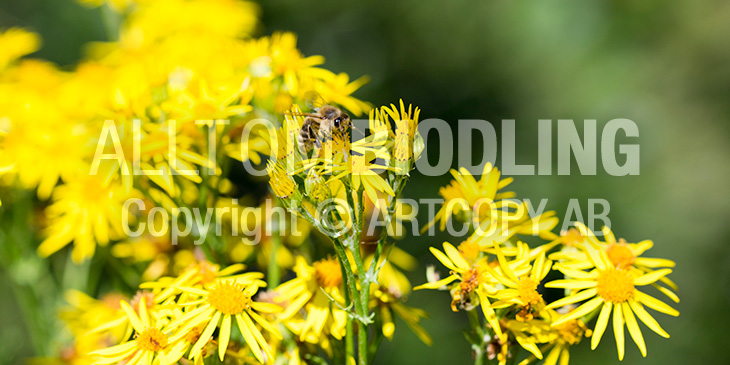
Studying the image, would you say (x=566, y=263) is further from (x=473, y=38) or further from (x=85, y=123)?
(x=473, y=38)

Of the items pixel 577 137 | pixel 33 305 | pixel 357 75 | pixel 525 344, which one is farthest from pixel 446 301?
pixel 525 344

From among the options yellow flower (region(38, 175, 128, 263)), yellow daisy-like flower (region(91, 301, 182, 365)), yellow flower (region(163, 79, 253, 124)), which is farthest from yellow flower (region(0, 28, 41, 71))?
yellow daisy-like flower (region(91, 301, 182, 365))

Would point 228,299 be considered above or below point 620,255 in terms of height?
below

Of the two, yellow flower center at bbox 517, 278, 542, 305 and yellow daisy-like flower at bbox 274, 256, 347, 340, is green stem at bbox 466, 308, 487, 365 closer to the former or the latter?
yellow flower center at bbox 517, 278, 542, 305

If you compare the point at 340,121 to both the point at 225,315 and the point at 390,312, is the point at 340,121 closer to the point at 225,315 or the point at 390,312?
the point at 390,312

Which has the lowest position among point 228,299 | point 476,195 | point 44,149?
point 228,299

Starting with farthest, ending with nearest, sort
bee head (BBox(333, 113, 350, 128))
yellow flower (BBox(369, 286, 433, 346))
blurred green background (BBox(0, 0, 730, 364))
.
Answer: blurred green background (BBox(0, 0, 730, 364)) < bee head (BBox(333, 113, 350, 128)) < yellow flower (BBox(369, 286, 433, 346))

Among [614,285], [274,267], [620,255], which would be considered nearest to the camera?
[614,285]

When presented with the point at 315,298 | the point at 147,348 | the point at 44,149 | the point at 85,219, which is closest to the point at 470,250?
the point at 315,298
